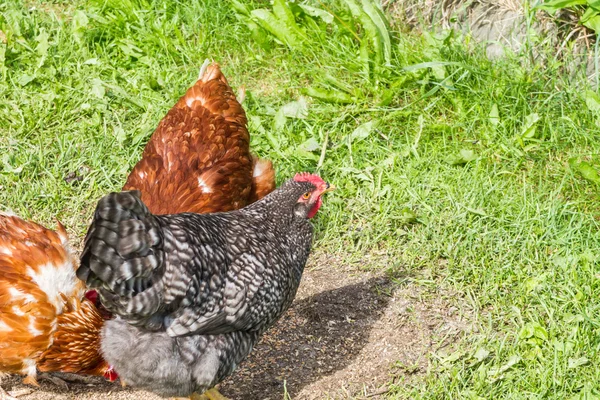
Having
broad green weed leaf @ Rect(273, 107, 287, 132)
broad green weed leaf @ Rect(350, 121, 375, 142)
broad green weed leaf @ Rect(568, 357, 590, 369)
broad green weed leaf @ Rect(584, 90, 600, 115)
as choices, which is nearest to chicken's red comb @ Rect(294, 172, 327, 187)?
broad green weed leaf @ Rect(350, 121, 375, 142)

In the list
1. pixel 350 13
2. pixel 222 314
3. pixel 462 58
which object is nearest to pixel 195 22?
pixel 350 13

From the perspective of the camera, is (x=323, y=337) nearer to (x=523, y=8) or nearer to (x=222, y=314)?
(x=222, y=314)

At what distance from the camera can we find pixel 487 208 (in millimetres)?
4977

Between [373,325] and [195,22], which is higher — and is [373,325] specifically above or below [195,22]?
below

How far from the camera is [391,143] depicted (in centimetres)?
553

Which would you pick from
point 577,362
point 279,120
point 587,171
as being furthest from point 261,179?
point 577,362

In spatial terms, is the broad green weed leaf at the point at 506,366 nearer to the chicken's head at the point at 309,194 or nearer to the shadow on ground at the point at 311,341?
the shadow on ground at the point at 311,341

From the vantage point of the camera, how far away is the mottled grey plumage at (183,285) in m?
3.32

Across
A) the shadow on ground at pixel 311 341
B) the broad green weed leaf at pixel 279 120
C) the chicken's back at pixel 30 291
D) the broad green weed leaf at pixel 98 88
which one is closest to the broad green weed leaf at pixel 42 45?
the broad green weed leaf at pixel 98 88

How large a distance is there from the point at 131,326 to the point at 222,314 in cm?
42

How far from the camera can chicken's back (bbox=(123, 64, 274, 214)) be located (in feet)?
14.7

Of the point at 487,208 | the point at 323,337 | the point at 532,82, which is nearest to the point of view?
the point at 323,337

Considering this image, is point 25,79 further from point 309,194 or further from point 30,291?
point 309,194

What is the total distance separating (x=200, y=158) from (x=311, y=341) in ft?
4.17
